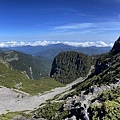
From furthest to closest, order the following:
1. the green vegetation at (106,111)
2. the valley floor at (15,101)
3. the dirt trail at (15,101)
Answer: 1. the dirt trail at (15,101)
2. the valley floor at (15,101)
3. the green vegetation at (106,111)

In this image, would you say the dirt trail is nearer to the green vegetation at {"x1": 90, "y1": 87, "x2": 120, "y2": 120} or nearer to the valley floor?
the valley floor

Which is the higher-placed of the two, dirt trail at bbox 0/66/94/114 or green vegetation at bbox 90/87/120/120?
green vegetation at bbox 90/87/120/120

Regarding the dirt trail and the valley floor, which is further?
the dirt trail

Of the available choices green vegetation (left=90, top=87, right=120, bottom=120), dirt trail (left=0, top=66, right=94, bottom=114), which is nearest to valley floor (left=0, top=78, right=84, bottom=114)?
dirt trail (left=0, top=66, right=94, bottom=114)

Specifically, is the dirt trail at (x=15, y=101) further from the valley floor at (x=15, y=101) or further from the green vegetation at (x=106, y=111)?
the green vegetation at (x=106, y=111)

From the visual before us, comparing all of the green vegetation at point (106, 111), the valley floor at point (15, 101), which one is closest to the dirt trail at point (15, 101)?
the valley floor at point (15, 101)

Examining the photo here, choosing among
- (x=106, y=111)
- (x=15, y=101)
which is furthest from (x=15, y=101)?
(x=106, y=111)

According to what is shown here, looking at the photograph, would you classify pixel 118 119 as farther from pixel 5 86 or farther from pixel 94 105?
pixel 5 86

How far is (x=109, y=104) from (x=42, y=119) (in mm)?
22897

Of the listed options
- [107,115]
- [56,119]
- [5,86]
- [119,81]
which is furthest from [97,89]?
[5,86]

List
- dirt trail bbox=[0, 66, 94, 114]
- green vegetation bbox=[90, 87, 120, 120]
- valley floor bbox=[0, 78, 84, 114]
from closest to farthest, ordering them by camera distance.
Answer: green vegetation bbox=[90, 87, 120, 120] < valley floor bbox=[0, 78, 84, 114] < dirt trail bbox=[0, 66, 94, 114]

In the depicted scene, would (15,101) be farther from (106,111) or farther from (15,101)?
(106,111)

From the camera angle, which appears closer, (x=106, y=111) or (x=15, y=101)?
(x=106, y=111)

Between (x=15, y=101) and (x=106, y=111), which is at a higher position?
(x=106, y=111)
